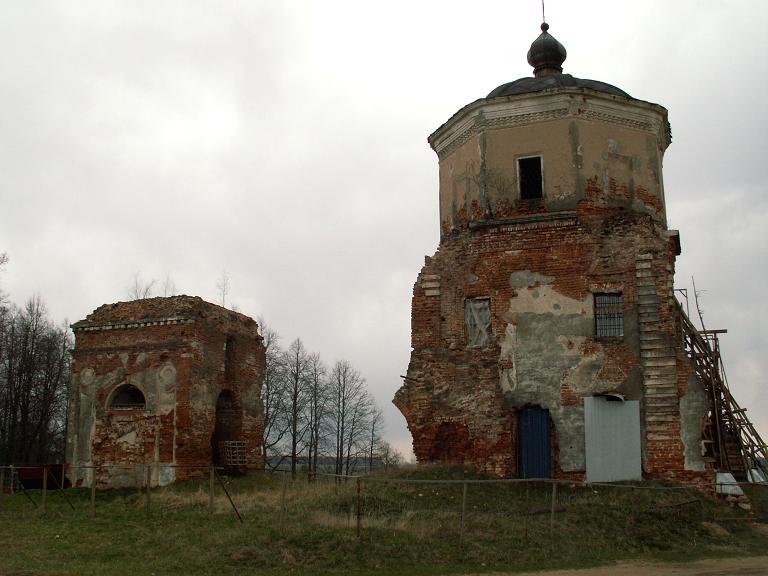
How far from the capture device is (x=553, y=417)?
55.8ft

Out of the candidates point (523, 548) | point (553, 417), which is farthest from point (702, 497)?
point (523, 548)

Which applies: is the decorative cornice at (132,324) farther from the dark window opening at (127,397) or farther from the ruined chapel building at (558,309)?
the ruined chapel building at (558,309)

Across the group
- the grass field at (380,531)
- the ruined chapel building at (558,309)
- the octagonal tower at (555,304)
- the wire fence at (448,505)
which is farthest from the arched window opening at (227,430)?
the octagonal tower at (555,304)

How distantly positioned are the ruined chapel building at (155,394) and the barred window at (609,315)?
416 inches

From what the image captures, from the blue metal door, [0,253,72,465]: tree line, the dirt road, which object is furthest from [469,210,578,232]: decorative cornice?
[0,253,72,465]: tree line

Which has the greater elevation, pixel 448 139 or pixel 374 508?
pixel 448 139

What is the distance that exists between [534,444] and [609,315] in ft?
11.0

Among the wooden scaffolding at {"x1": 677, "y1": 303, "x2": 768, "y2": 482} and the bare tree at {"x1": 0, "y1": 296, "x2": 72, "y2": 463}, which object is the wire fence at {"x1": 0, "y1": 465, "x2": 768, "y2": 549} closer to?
the wooden scaffolding at {"x1": 677, "y1": 303, "x2": 768, "y2": 482}

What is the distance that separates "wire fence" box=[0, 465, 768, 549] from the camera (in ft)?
39.9

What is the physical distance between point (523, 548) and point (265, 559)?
392 cm

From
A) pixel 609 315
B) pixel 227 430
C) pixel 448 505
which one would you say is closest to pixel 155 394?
pixel 227 430

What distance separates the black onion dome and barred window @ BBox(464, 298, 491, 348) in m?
5.17

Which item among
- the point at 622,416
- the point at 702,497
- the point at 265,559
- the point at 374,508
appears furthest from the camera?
the point at 622,416

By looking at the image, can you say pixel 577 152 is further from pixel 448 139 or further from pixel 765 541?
pixel 765 541
